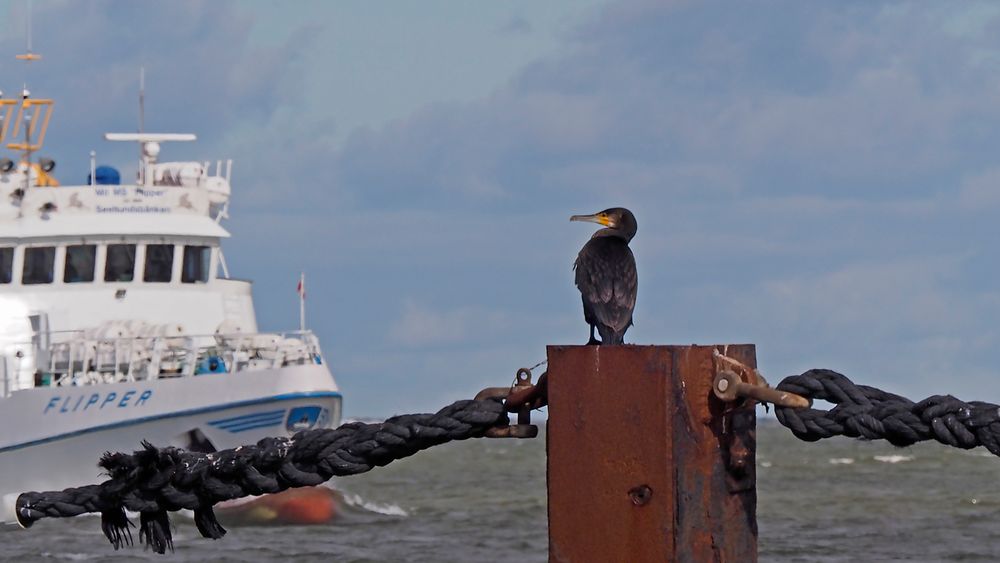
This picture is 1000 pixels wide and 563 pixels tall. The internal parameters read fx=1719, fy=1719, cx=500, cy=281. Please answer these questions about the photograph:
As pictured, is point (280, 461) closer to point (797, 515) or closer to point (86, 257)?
point (86, 257)

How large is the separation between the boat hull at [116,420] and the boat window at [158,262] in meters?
2.70

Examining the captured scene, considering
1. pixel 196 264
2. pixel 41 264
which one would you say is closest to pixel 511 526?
pixel 196 264

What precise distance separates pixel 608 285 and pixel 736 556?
176 cm

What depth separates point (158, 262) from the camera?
948 inches

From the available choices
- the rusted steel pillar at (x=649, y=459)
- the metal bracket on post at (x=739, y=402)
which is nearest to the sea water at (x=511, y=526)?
the rusted steel pillar at (x=649, y=459)

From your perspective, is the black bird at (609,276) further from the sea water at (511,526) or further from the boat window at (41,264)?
the boat window at (41,264)

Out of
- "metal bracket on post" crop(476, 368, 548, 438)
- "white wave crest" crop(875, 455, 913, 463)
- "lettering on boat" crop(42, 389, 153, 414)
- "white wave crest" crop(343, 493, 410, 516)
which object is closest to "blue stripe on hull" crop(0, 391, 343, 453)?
"lettering on boat" crop(42, 389, 153, 414)

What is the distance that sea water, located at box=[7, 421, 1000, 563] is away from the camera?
20.9 meters

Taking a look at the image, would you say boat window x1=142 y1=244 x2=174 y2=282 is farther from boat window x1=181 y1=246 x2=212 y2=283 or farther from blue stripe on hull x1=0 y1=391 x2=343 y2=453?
blue stripe on hull x1=0 y1=391 x2=343 y2=453

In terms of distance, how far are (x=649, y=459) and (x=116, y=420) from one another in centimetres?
1924

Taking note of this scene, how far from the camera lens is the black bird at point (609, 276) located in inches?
183

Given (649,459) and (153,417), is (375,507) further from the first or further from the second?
(649,459)

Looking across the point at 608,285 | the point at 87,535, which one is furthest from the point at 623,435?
the point at 87,535

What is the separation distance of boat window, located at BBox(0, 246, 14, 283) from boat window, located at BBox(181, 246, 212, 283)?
233 centimetres
